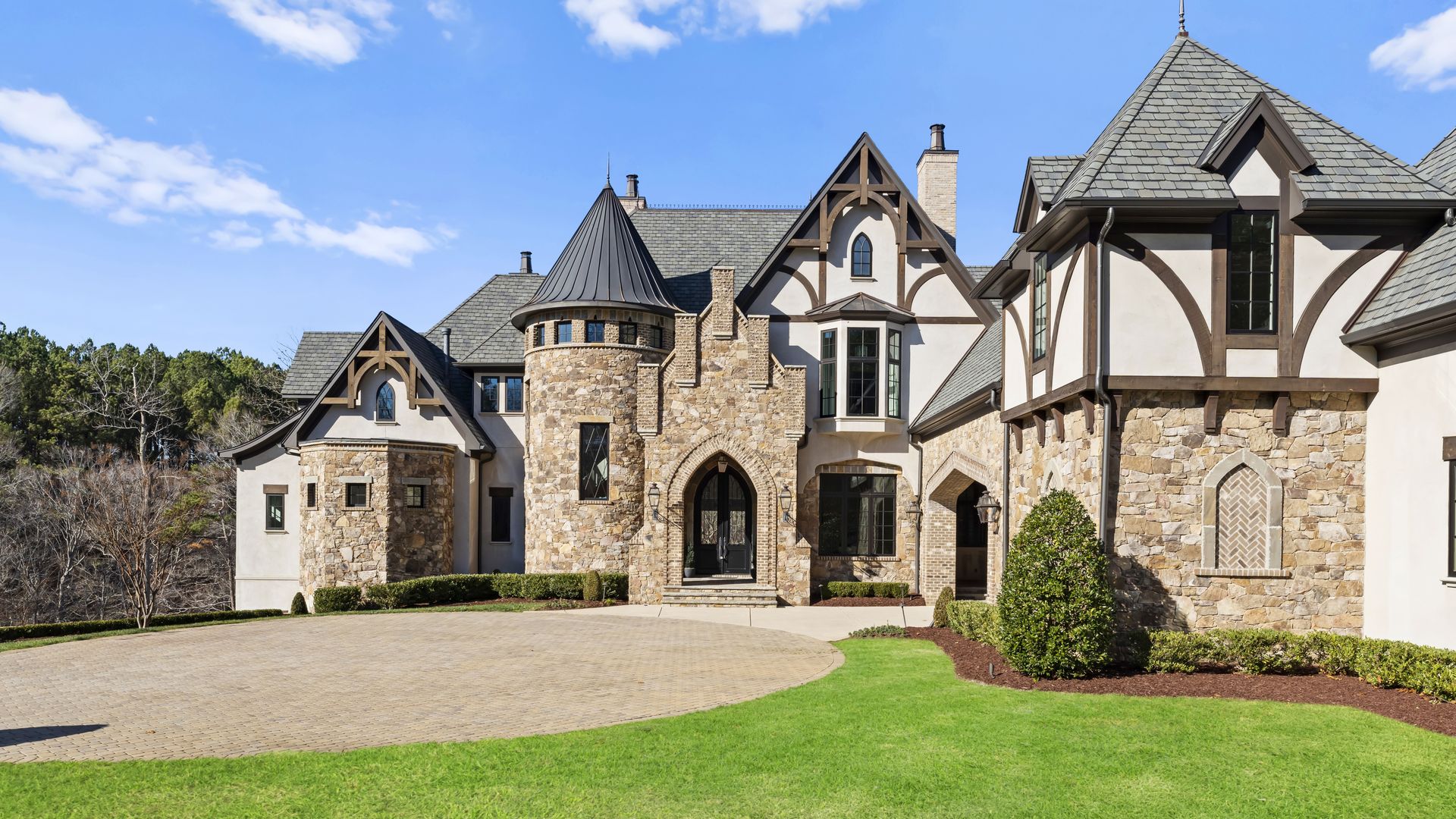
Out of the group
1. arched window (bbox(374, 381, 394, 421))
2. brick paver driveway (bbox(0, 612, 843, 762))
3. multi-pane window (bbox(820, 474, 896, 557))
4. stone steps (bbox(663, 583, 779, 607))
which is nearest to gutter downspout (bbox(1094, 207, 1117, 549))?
brick paver driveway (bbox(0, 612, 843, 762))

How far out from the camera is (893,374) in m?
24.6

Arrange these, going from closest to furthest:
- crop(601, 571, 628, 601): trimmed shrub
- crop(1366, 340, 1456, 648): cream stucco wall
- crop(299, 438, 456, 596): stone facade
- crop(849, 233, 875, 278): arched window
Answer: crop(1366, 340, 1456, 648): cream stucco wall, crop(601, 571, 628, 601): trimmed shrub, crop(299, 438, 456, 596): stone facade, crop(849, 233, 875, 278): arched window

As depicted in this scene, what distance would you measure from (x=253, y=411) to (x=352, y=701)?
42.9m

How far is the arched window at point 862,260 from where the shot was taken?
82.6ft

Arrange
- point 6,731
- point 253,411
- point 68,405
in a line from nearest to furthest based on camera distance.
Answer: point 6,731 < point 68,405 < point 253,411

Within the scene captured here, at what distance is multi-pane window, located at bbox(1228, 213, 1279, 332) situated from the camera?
12133mm

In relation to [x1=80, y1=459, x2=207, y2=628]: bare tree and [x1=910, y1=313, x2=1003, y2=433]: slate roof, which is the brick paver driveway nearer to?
[x1=80, y1=459, x2=207, y2=628]: bare tree

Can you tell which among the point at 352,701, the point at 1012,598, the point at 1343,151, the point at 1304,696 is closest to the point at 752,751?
the point at 1012,598

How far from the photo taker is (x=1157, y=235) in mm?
12195

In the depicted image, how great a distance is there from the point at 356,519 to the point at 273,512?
17.8 ft

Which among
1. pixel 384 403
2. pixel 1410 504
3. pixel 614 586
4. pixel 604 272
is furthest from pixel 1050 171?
pixel 384 403

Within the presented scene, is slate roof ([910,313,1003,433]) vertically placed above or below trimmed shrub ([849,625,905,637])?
above

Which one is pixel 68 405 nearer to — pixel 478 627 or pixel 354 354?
pixel 354 354

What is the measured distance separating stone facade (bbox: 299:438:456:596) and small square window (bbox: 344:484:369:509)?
64 millimetres
